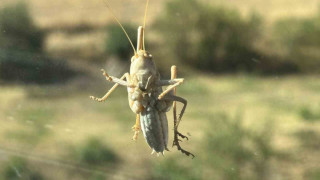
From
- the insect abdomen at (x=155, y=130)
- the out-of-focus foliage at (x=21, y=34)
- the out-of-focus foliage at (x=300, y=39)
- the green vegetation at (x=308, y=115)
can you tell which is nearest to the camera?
the insect abdomen at (x=155, y=130)

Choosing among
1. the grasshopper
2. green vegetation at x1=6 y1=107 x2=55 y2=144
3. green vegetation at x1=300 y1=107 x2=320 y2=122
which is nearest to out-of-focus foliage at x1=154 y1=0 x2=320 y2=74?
green vegetation at x1=300 y1=107 x2=320 y2=122

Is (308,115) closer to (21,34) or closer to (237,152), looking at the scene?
(237,152)

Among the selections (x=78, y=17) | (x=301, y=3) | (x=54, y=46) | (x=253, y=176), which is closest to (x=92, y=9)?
(x=78, y=17)

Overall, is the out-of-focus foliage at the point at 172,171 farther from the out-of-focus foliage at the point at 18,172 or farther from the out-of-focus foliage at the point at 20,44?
the out-of-focus foliage at the point at 20,44

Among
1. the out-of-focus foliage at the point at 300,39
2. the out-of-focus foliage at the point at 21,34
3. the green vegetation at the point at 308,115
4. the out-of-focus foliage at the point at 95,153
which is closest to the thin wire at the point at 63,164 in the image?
the out-of-focus foliage at the point at 95,153

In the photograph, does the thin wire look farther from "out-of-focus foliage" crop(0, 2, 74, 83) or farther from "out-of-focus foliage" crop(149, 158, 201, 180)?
"out-of-focus foliage" crop(0, 2, 74, 83)

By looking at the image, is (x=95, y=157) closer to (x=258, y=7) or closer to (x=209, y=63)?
(x=209, y=63)
